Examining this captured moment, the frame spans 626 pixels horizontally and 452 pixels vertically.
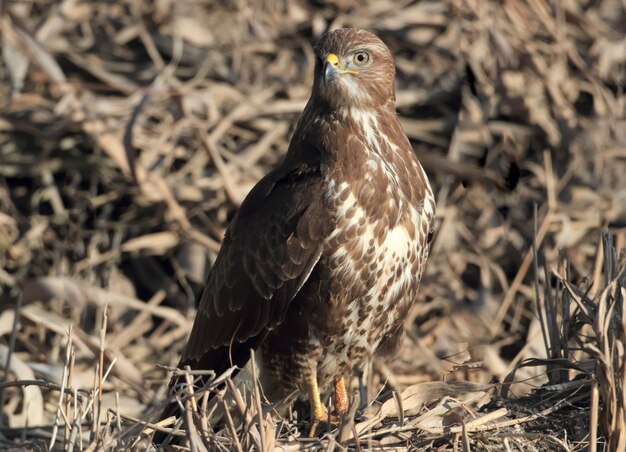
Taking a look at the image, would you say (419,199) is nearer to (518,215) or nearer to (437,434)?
(437,434)

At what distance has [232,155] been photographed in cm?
661

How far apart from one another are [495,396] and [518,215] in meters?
2.63

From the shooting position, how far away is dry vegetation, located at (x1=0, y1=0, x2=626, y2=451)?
6.15 metres

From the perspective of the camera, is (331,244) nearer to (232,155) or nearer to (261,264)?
(261,264)

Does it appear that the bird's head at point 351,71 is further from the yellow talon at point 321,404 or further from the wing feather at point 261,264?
the yellow talon at point 321,404

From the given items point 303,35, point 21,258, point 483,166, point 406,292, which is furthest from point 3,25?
point 406,292

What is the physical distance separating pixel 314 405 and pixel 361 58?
130cm

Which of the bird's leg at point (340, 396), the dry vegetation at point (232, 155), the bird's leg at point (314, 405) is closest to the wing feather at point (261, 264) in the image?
the bird's leg at point (314, 405)

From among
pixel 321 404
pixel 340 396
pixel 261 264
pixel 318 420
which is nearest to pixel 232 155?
pixel 261 264

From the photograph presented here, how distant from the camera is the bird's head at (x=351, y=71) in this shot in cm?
444

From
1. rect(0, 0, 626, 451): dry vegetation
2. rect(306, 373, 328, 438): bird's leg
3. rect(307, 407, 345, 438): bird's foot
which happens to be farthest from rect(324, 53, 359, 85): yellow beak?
rect(0, 0, 626, 451): dry vegetation

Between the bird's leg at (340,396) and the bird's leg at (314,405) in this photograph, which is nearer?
the bird's leg at (314,405)

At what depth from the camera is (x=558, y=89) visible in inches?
275

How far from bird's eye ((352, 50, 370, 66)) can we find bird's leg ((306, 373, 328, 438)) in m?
1.17
